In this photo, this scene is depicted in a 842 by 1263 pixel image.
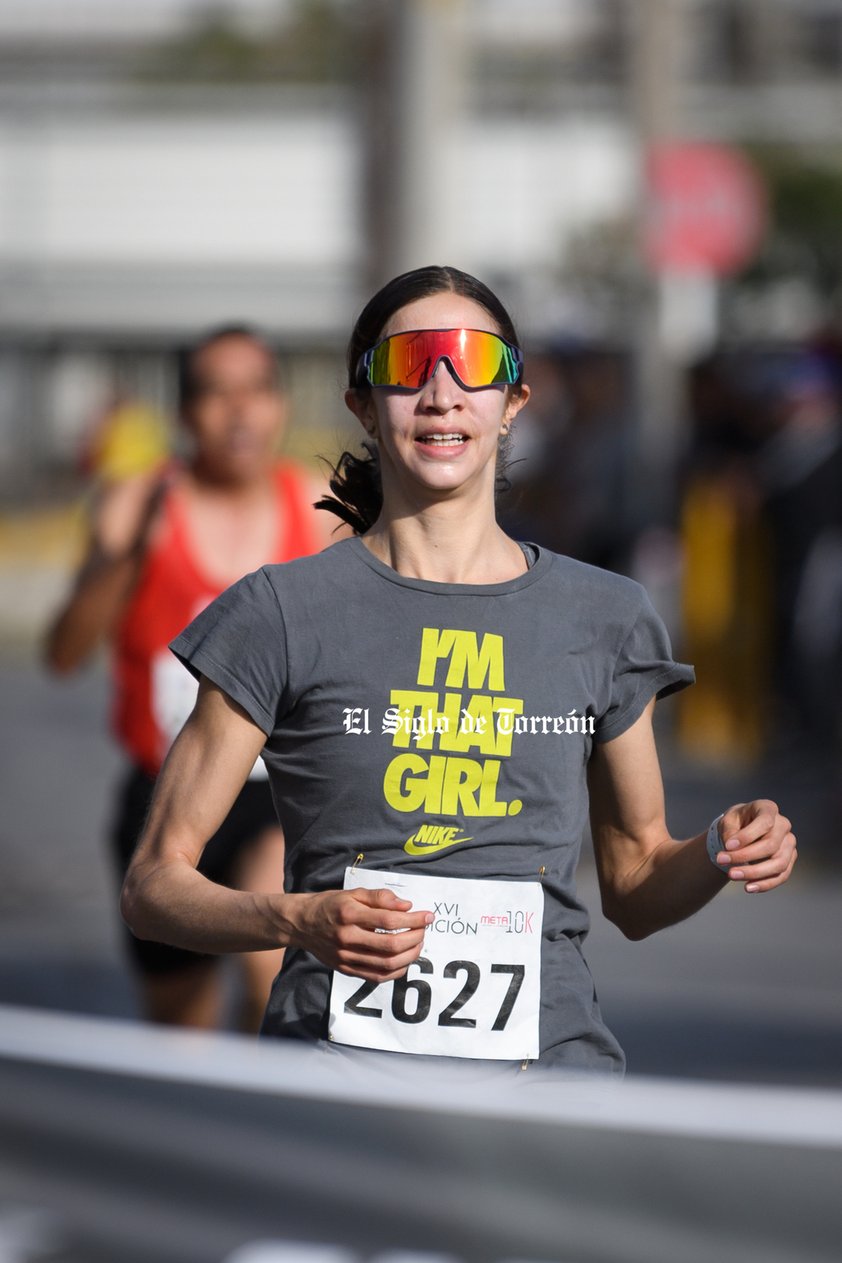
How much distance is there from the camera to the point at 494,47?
33688mm

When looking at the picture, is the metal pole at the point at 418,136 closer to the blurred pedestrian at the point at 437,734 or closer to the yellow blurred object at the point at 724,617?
the yellow blurred object at the point at 724,617

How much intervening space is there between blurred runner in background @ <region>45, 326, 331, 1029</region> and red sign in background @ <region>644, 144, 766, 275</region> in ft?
25.3

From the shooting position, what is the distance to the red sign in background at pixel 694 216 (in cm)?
1198

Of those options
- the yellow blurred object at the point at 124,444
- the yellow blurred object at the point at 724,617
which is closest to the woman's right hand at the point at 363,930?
the yellow blurred object at the point at 724,617

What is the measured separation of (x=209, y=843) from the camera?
4.32 metres

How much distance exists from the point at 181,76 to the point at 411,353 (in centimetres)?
4168

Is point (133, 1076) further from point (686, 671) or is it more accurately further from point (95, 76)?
point (95, 76)

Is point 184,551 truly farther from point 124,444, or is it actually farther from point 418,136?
point 124,444

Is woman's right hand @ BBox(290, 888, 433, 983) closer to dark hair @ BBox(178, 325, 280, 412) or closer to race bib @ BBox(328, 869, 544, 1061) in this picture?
race bib @ BBox(328, 869, 544, 1061)

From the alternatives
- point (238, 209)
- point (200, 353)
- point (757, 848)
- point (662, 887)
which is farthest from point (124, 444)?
point (757, 848)

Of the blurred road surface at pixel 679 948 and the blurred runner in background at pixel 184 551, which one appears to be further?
the blurred road surface at pixel 679 948

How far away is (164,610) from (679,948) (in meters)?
3.19

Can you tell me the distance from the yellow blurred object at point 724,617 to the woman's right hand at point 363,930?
344 inches

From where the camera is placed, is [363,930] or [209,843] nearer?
[363,930]
